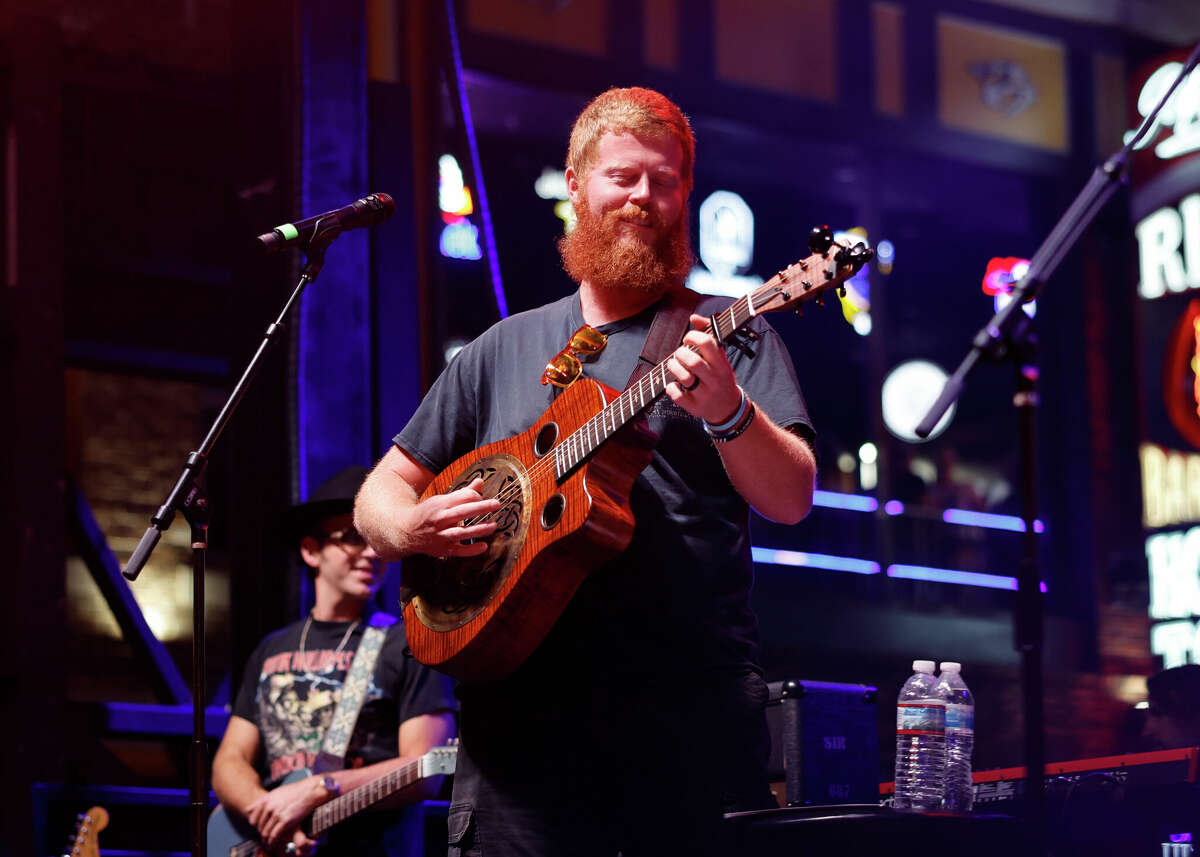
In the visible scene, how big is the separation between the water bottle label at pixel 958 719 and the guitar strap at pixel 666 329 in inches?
53.2

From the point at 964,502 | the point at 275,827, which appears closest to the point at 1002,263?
the point at 964,502

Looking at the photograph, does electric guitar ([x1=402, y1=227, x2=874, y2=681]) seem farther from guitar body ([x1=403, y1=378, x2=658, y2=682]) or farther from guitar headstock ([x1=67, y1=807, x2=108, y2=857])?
guitar headstock ([x1=67, y1=807, x2=108, y2=857])

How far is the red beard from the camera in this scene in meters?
3.01

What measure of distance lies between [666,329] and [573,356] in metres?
0.20

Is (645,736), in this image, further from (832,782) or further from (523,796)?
(832,782)

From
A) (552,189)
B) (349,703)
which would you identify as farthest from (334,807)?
(552,189)

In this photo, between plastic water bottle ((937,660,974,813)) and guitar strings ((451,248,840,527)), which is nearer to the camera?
guitar strings ((451,248,840,527))

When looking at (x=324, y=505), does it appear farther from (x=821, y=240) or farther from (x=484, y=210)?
(x=821, y=240)

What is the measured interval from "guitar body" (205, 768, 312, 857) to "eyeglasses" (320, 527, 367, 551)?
0.82 meters

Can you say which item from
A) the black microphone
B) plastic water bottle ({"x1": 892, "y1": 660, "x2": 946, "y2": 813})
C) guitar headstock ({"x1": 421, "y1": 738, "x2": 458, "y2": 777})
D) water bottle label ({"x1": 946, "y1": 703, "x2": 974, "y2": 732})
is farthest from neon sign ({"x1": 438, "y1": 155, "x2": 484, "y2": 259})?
plastic water bottle ({"x1": 892, "y1": 660, "x2": 946, "y2": 813})

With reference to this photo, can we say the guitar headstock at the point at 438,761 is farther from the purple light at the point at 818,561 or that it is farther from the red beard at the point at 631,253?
the purple light at the point at 818,561

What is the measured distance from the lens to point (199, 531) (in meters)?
3.68

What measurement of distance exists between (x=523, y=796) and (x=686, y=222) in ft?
4.19

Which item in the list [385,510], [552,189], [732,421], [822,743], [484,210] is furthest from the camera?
[552,189]
